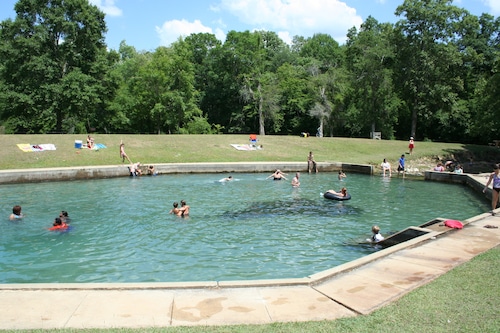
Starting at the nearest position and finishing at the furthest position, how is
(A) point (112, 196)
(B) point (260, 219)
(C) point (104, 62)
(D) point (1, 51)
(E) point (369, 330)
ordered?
(E) point (369, 330) < (B) point (260, 219) < (A) point (112, 196) < (D) point (1, 51) < (C) point (104, 62)

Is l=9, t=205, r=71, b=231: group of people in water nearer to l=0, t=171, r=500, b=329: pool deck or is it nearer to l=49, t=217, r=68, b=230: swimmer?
l=49, t=217, r=68, b=230: swimmer

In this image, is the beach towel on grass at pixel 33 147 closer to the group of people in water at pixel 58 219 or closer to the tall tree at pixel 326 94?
the group of people in water at pixel 58 219

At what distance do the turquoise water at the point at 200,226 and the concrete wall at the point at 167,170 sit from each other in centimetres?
112

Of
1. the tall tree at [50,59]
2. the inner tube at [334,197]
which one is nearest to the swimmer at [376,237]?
the inner tube at [334,197]

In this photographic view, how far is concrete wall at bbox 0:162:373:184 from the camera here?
27.0 metres

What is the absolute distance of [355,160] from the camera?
3894 cm

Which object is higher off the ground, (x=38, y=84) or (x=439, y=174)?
(x=38, y=84)

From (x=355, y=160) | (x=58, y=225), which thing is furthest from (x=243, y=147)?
(x=58, y=225)

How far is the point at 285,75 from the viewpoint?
73562mm

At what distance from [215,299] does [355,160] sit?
33539 millimetres

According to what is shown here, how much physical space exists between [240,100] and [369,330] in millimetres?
68001

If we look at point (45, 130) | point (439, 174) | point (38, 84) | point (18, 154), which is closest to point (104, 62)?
point (38, 84)

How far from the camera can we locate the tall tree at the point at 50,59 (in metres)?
46.9

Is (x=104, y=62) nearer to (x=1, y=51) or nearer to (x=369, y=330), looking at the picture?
(x=1, y=51)
